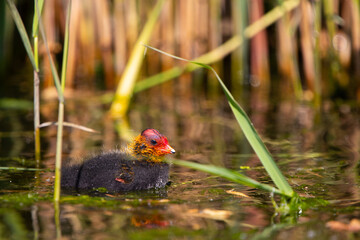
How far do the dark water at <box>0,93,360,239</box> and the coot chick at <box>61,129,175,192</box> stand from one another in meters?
0.13

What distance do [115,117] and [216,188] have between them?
11.9ft

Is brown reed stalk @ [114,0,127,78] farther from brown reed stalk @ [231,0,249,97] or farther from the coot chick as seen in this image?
the coot chick

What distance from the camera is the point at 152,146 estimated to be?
4730 millimetres

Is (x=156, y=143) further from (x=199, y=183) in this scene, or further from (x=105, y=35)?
(x=105, y=35)

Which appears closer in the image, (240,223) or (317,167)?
(240,223)

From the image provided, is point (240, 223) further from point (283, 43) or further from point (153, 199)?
point (283, 43)

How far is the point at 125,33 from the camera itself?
10.1 metres

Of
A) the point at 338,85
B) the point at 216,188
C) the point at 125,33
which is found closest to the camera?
the point at 216,188

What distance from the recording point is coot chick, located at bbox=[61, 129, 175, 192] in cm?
442

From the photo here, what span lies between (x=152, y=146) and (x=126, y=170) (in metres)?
0.32

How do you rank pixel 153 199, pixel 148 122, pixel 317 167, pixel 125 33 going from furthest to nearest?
pixel 125 33
pixel 148 122
pixel 317 167
pixel 153 199

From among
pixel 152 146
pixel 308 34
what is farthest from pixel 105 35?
pixel 152 146

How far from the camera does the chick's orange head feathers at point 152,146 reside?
472 cm

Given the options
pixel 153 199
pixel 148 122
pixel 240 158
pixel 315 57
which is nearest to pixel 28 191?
pixel 153 199
